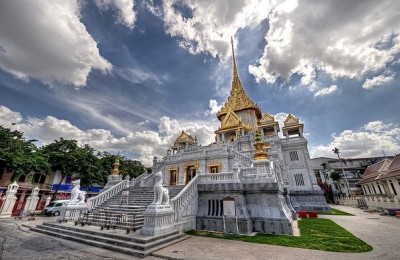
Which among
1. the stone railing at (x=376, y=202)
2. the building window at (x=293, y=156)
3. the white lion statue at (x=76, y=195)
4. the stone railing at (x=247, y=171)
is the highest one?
the building window at (x=293, y=156)

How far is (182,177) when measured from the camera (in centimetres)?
2178

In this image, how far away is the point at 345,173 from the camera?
52594 mm

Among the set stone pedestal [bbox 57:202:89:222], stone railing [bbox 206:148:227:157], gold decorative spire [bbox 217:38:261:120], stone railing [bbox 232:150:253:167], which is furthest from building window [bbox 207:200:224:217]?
gold decorative spire [bbox 217:38:261:120]

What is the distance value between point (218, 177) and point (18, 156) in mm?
27014

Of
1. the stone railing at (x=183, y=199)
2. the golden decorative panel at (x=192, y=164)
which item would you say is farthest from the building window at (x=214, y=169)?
the stone railing at (x=183, y=199)

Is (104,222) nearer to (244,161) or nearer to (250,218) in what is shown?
(250,218)

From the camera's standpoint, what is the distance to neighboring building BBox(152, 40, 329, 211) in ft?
68.6

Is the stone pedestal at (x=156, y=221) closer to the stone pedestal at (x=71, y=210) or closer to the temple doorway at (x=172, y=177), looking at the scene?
the stone pedestal at (x=71, y=210)

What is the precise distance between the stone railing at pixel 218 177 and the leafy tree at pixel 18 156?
25.2 metres

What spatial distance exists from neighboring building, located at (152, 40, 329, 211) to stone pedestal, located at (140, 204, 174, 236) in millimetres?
5131

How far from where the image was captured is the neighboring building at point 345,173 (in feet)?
166

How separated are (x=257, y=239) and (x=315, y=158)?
7701 cm

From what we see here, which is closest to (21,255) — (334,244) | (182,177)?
(334,244)

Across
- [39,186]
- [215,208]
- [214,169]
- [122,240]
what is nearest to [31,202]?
[39,186]
